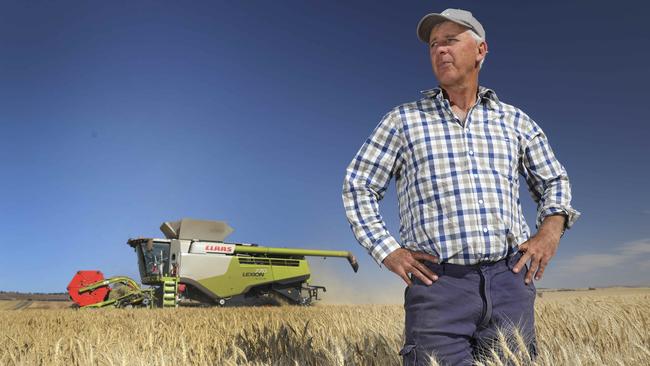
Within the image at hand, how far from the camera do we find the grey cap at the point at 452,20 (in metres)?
2.54

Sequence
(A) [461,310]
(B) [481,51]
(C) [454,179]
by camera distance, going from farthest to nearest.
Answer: (B) [481,51]
(C) [454,179]
(A) [461,310]

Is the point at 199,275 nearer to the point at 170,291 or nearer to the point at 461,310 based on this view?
the point at 170,291

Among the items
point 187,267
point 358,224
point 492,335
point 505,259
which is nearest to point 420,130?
point 358,224

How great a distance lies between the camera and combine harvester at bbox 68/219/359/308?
19750 mm

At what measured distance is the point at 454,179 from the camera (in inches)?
95.0

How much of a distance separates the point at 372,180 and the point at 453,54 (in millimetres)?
725

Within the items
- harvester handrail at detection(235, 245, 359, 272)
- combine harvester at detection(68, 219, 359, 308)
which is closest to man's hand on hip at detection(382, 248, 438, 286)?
combine harvester at detection(68, 219, 359, 308)

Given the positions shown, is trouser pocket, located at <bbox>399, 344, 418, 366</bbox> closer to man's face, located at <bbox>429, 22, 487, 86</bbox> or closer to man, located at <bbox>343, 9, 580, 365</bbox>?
man, located at <bbox>343, 9, 580, 365</bbox>

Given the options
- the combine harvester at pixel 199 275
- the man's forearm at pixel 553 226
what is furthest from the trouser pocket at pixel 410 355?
the combine harvester at pixel 199 275

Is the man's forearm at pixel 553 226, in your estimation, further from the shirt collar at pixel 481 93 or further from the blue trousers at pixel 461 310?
the shirt collar at pixel 481 93

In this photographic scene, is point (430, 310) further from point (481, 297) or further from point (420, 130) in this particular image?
point (420, 130)

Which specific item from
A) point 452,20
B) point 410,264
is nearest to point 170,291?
point 410,264

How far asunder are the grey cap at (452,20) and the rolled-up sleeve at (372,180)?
1.53 ft

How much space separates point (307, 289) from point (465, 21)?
2196 cm
